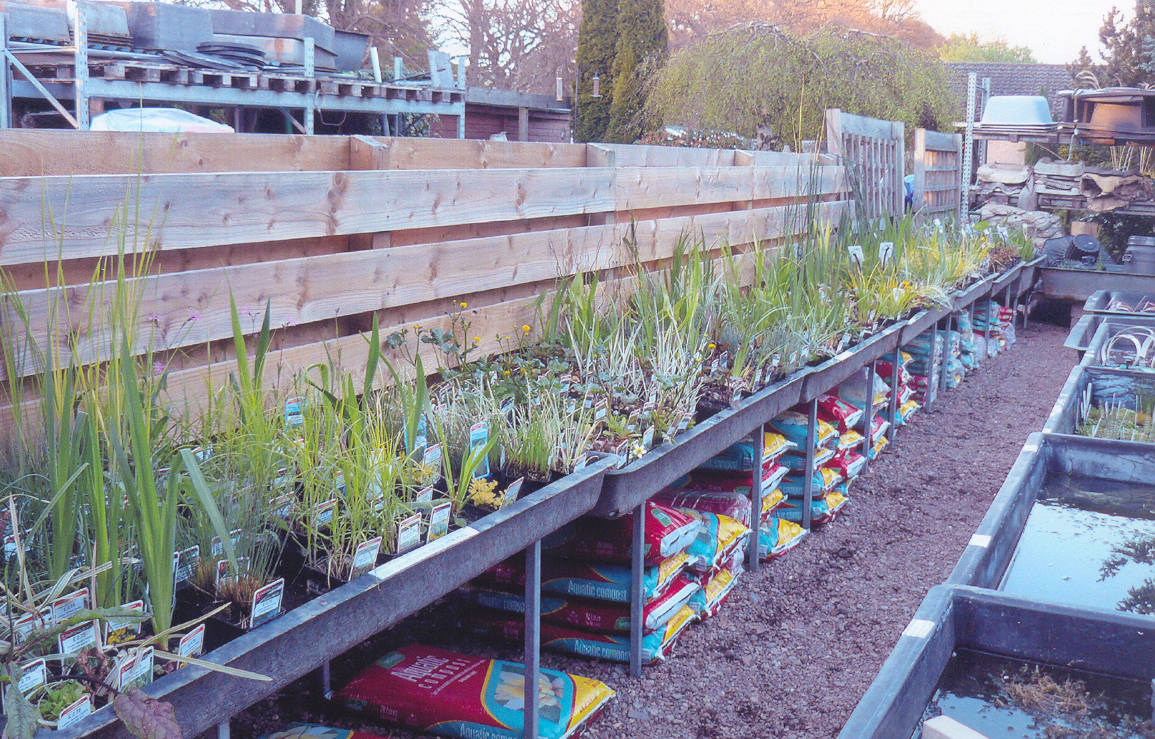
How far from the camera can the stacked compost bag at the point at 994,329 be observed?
7.36 meters

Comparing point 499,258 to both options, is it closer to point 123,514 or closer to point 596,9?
point 123,514

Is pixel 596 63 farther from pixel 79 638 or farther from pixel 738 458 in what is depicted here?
pixel 79 638

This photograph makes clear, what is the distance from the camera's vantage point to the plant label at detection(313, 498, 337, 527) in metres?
1.69

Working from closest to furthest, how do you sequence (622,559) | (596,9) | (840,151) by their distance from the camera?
(622,559), (840,151), (596,9)

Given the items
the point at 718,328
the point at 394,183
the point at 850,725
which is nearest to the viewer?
the point at 850,725

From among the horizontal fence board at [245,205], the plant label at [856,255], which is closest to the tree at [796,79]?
the plant label at [856,255]

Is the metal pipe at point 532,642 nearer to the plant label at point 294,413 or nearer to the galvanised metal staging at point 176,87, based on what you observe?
the plant label at point 294,413

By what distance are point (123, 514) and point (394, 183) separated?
4.07 feet

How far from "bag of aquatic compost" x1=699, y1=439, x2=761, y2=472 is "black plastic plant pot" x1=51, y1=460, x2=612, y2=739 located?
4.00ft

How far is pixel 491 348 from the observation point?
2895 mm

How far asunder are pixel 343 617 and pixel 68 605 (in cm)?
43

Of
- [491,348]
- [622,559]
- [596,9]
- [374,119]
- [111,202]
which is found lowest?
[622,559]

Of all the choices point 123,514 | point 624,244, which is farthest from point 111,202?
point 624,244

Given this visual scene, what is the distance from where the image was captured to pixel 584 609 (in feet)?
8.93
